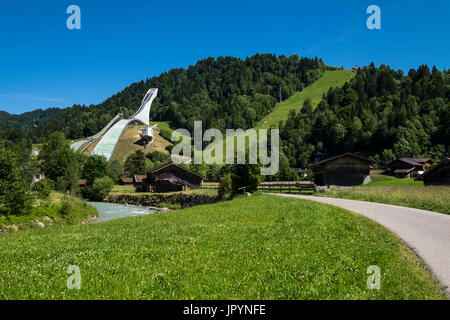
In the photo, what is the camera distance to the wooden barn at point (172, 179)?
68000mm

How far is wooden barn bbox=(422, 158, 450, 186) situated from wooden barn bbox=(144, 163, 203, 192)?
46370mm

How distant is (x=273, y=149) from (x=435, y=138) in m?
55.3

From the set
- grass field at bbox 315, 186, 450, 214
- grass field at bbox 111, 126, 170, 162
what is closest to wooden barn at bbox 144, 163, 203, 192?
grass field at bbox 315, 186, 450, 214

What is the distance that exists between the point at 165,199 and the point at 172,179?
10458 mm

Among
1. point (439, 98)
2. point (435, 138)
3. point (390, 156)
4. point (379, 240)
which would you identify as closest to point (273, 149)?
point (390, 156)

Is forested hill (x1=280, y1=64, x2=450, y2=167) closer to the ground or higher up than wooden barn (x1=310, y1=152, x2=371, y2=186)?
higher up

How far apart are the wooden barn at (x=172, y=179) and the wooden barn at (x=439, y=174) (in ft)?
152

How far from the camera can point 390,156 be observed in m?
92.1

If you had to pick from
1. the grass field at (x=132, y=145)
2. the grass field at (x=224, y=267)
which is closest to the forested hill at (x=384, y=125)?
the grass field at (x=132, y=145)

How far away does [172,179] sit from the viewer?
68812mm

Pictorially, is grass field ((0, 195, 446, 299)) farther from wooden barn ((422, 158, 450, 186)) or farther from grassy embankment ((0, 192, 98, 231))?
wooden barn ((422, 158, 450, 186))

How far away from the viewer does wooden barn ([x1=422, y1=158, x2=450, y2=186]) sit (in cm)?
3806
